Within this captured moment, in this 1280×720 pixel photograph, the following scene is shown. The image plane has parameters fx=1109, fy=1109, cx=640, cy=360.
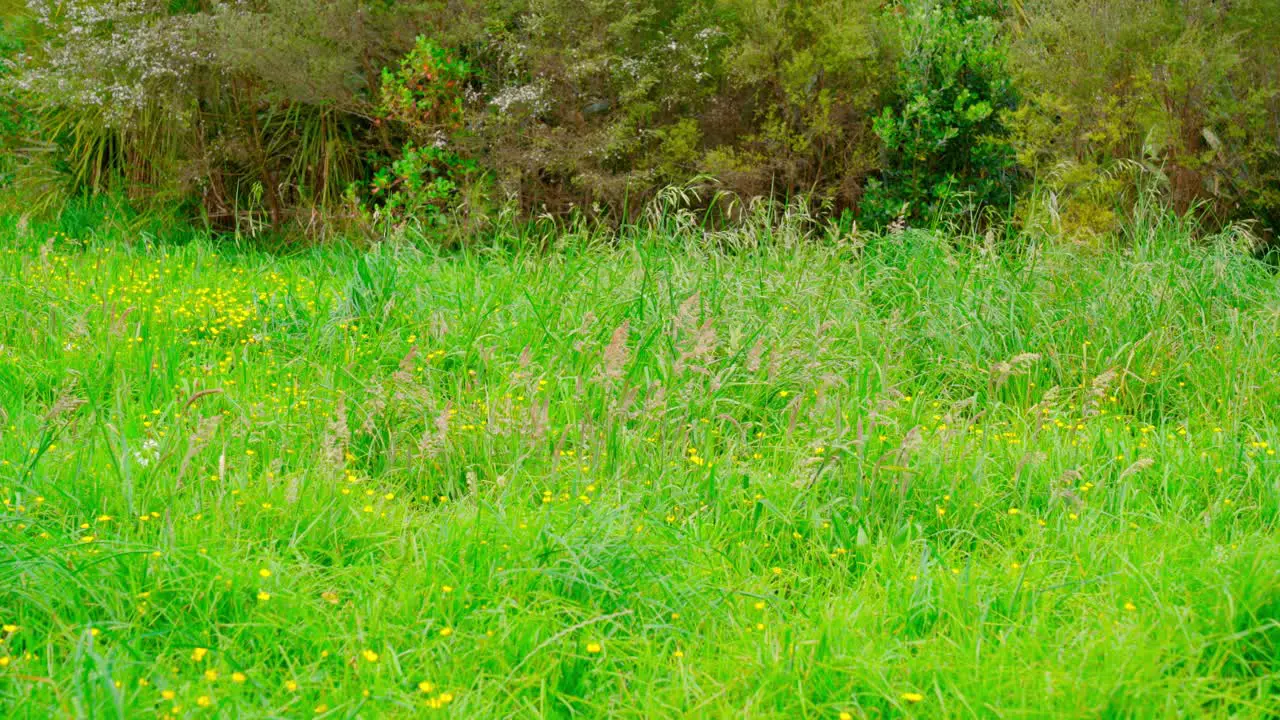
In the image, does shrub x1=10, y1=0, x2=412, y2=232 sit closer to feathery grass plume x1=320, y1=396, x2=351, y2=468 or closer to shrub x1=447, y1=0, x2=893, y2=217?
shrub x1=447, y1=0, x2=893, y2=217

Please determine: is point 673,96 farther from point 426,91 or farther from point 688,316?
point 688,316

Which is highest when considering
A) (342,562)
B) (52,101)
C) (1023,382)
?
(52,101)

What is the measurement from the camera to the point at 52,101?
8672 millimetres

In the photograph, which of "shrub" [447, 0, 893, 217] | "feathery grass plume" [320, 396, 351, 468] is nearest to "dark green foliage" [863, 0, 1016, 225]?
"shrub" [447, 0, 893, 217]

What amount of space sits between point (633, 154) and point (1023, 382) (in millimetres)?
4039

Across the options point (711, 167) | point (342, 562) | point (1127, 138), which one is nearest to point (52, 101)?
point (711, 167)

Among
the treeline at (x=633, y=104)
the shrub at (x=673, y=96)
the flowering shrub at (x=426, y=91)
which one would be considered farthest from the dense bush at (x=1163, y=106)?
the flowering shrub at (x=426, y=91)

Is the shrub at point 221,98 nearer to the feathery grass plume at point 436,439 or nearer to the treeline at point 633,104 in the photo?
the treeline at point 633,104

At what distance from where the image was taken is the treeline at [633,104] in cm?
670

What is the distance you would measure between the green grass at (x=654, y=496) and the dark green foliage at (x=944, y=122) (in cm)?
185

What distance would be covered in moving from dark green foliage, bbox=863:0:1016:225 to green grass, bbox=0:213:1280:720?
6.07 ft

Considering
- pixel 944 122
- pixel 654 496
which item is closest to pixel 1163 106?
pixel 944 122

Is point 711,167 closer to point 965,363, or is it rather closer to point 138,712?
point 965,363

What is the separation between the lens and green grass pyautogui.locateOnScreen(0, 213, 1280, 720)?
98.5 inches
